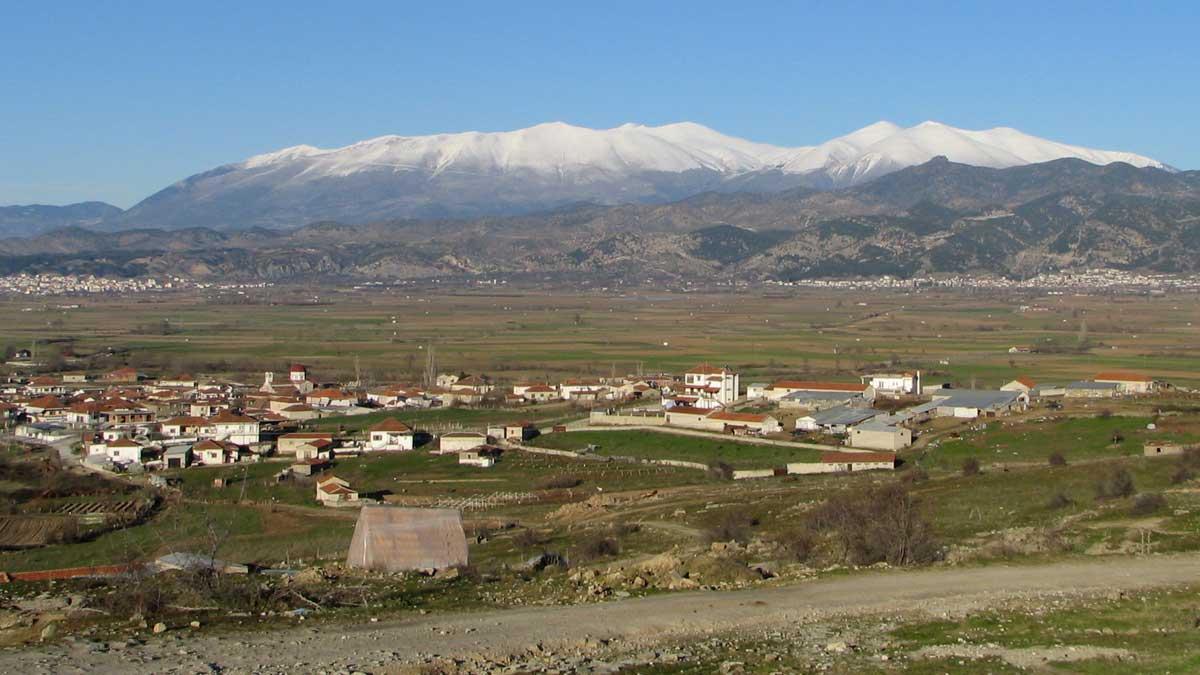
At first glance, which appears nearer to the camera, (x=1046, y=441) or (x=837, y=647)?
(x=837, y=647)

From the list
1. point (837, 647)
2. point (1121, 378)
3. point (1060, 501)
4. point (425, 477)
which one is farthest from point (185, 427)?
point (837, 647)

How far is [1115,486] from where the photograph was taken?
25234 millimetres

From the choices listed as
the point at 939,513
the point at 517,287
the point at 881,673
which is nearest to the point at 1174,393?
the point at 939,513

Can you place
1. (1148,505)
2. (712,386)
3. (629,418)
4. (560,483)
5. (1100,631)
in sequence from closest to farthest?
(1100,631), (1148,505), (560,483), (629,418), (712,386)

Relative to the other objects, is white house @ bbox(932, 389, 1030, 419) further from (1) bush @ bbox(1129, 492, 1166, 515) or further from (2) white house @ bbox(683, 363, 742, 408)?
(1) bush @ bbox(1129, 492, 1166, 515)

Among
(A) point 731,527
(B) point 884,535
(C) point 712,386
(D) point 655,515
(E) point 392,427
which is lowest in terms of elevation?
(E) point 392,427

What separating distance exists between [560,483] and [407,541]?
16.5m

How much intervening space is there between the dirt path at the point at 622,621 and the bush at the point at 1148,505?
15.3ft

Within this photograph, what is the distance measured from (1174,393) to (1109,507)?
1020 inches

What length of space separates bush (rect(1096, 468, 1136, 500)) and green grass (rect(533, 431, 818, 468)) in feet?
38.0

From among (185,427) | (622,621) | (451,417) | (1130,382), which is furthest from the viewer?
(451,417)

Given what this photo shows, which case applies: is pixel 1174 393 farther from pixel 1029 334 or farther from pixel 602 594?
pixel 1029 334

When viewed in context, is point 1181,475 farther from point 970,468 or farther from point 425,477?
point 425,477

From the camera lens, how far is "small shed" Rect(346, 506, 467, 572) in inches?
752
